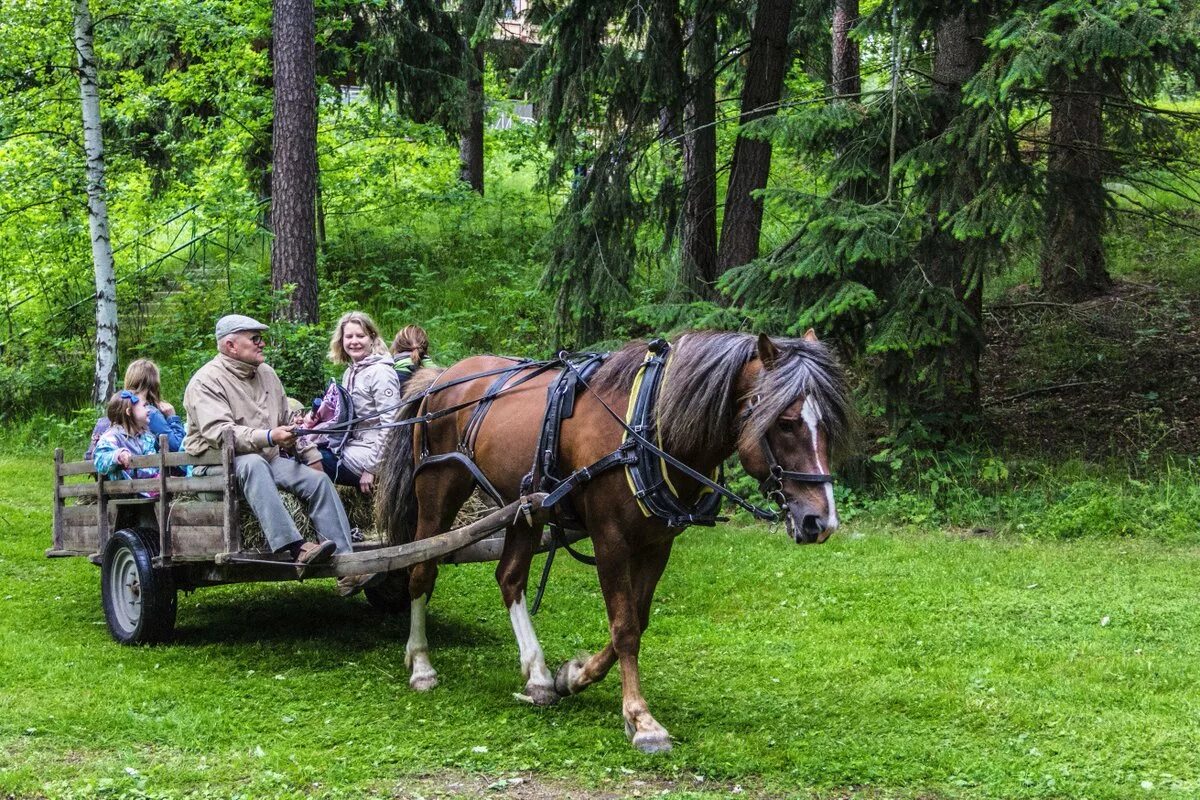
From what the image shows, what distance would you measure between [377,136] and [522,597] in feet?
46.7

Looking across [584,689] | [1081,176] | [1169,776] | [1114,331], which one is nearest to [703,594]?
[584,689]

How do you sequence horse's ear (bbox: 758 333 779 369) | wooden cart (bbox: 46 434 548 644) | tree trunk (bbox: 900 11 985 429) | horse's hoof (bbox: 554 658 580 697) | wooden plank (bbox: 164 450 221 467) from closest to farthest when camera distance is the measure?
1. horse's ear (bbox: 758 333 779 369)
2. horse's hoof (bbox: 554 658 580 697)
3. wooden cart (bbox: 46 434 548 644)
4. wooden plank (bbox: 164 450 221 467)
5. tree trunk (bbox: 900 11 985 429)

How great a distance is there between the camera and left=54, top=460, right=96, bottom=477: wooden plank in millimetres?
7625

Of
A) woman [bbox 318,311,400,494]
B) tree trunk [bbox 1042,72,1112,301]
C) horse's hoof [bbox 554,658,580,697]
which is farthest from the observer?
tree trunk [bbox 1042,72,1112,301]

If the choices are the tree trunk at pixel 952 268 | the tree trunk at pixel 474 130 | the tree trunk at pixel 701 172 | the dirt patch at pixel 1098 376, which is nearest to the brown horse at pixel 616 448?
the tree trunk at pixel 952 268

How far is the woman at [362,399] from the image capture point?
7195 millimetres

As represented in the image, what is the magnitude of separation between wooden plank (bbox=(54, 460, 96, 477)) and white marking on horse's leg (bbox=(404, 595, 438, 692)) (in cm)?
257

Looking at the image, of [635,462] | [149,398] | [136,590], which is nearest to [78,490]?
[149,398]

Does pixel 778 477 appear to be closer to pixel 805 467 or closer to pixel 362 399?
pixel 805 467

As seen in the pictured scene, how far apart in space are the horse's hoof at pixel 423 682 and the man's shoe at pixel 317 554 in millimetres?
847

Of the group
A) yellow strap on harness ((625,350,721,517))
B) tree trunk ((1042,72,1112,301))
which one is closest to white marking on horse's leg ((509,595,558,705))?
yellow strap on harness ((625,350,721,517))

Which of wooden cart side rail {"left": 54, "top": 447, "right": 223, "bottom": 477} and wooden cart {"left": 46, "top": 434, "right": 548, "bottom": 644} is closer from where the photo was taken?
wooden cart {"left": 46, "top": 434, "right": 548, "bottom": 644}

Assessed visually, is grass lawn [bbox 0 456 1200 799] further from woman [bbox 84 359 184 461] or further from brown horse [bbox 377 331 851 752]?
woman [bbox 84 359 184 461]

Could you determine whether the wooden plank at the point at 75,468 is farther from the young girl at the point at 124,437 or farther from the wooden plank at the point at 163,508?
the wooden plank at the point at 163,508
